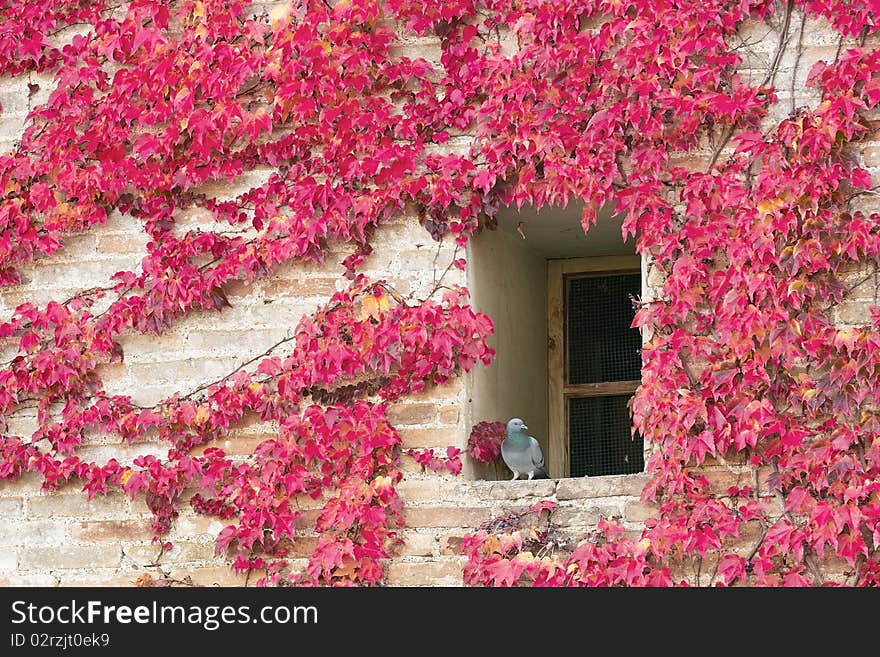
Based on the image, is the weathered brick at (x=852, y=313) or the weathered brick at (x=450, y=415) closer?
the weathered brick at (x=852, y=313)

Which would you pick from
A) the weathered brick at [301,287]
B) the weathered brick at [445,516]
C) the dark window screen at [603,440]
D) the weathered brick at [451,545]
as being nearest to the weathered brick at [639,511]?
the weathered brick at [445,516]

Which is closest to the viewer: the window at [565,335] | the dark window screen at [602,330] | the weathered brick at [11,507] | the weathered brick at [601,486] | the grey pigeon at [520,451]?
the weathered brick at [601,486]

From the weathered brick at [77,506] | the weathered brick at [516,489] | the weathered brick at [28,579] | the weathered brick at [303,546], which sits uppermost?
the weathered brick at [516,489]

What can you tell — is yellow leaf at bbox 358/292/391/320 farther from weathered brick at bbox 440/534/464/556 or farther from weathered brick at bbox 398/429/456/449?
weathered brick at bbox 440/534/464/556

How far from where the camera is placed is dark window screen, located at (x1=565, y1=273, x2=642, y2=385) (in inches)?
274

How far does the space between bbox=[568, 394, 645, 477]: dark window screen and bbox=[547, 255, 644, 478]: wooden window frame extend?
3 cm

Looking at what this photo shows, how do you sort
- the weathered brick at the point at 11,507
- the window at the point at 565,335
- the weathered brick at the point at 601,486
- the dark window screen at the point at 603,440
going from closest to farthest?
the weathered brick at the point at 601,486 < the weathered brick at the point at 11,507 < the window at the point at 565,335 < the dark window screen at the point at 603,440

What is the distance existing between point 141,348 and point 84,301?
1.08ft

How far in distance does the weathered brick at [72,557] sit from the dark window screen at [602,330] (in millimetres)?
2098

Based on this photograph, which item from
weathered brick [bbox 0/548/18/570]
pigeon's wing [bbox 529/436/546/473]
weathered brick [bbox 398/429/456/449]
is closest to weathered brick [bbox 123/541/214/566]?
weathered brick [bbox 0/548/18/570]

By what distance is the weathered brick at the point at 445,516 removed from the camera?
19.8 ft

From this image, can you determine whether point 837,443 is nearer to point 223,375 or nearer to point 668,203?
point 668,203

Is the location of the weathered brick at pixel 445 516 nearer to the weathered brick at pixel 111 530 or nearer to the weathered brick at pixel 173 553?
the weathered brick at pixel 173 553

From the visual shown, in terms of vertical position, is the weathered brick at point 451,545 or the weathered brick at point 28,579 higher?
the weathered brick at point 451,545
